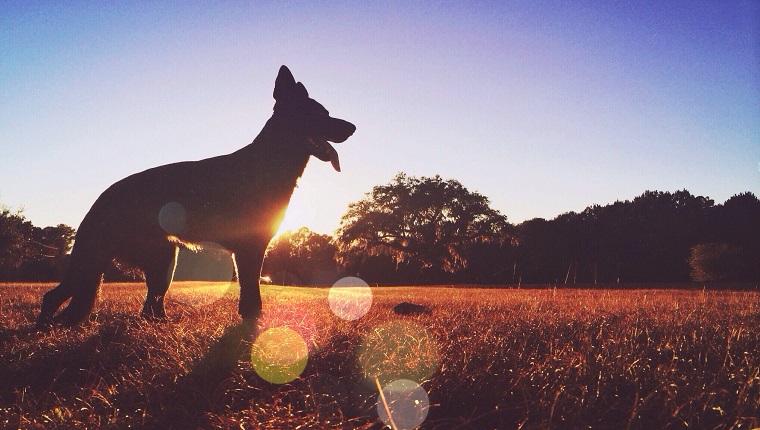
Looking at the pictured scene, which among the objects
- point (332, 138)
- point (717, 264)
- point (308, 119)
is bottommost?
Result: point (717, 264)

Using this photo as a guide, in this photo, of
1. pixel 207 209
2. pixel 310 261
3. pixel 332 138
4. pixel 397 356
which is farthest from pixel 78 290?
pixel 310 261

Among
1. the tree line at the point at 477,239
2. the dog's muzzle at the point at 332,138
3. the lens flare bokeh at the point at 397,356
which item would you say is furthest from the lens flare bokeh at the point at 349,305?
the tree line at the point at 477,239

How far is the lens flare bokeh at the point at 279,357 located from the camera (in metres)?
2.47

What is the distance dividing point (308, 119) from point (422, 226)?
38.7 m

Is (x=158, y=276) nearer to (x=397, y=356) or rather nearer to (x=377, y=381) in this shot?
(x=397, y=356)

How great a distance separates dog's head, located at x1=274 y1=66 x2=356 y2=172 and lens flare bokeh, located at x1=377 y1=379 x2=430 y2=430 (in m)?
3.01

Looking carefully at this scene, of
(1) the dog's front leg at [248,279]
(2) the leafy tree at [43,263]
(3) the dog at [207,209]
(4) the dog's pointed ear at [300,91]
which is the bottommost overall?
(2) the leafy tree at [43,263]

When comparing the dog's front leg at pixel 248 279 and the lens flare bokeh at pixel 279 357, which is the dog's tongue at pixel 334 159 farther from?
the lens flare bokeh at pixel 279 357

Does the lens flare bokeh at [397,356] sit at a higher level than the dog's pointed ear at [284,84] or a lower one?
lower

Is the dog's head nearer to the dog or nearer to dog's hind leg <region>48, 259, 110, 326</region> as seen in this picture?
the dog

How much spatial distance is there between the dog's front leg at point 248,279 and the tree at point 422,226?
121 ft

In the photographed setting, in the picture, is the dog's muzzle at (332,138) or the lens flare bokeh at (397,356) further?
the dog's muzzle at (332,138)

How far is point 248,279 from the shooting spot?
14.4 ft

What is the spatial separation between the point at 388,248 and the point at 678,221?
2815cm
